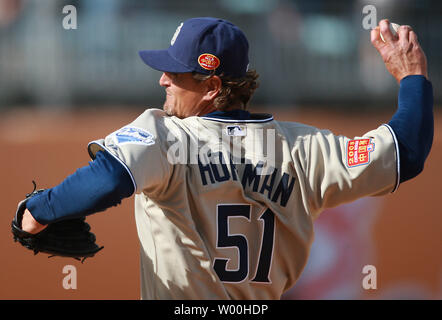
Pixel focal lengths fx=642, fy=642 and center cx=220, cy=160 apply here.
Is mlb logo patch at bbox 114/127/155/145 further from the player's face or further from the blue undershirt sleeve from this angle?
the player's face

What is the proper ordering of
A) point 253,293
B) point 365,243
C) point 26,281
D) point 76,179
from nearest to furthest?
point 76,179, point 253,293, point 26,281, point 365,243

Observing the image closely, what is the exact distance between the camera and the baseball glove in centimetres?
194

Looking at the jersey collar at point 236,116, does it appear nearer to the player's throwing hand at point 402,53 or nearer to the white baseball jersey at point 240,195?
the white baseball jersey at point 240,195

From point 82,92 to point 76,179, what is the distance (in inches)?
173

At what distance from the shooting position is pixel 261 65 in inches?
246

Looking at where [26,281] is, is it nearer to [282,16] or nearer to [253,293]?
[253,293]

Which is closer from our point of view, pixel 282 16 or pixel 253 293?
pixel 253 293

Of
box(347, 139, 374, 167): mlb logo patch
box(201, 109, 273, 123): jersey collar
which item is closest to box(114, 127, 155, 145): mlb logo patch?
box(201, 109, 273, 123): jersey collar

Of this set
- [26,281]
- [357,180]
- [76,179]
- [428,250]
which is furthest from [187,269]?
[428,250]

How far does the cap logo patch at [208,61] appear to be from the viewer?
2174 millimetres

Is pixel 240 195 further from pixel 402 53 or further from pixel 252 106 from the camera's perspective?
pixel 252 106

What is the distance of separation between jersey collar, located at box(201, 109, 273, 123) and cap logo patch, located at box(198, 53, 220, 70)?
157 millimetres

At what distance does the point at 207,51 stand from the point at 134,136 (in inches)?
17.6

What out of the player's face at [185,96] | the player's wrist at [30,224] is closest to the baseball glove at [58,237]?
the player's wrist at [30,224]
